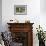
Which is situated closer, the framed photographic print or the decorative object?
the decorative object

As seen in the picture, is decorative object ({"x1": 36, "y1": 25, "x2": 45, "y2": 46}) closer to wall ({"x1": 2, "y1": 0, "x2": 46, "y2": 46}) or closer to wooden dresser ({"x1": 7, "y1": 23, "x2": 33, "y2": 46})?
wall ({"x1": 2, "y1": 0, "x2": 46, "y2": 46})

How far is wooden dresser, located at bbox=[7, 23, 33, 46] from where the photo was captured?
18.2 ft

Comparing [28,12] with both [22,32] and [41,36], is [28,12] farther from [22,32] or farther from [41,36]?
[41,36]

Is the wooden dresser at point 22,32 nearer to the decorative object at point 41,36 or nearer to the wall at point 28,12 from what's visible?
the wall at point 28,12

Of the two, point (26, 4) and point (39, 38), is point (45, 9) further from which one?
point (39, 38)

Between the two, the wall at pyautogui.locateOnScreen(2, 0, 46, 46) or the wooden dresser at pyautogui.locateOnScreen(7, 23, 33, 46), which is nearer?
the wooden dresser at pyautogui.locateOnScreen(7, 23, 33, 46)

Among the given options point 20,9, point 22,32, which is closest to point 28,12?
point 20,9

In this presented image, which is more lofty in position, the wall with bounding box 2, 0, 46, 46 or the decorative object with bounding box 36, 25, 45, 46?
the wall with bounding box 2, 0, 46, 46

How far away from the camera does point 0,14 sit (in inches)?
226

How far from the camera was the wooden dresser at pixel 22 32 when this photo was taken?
18.2 ft

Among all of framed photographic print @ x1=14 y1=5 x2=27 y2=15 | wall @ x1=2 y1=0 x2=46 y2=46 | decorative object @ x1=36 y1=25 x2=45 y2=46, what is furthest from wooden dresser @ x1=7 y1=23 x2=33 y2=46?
framed photographic print @ x1=14 y1=5 x2=27 y2=15

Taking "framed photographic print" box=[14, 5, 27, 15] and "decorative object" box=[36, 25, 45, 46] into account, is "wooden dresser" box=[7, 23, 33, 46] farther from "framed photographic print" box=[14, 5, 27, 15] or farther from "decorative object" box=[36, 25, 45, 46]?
"framed photographic print" box=[14, 5, 27, 15]

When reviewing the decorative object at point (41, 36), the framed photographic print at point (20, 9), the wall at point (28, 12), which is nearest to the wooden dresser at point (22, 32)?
the wall at point (28, 12)

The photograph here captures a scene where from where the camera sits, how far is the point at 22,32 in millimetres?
5625
